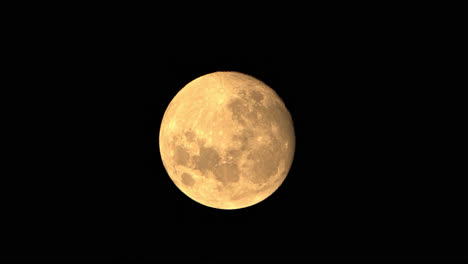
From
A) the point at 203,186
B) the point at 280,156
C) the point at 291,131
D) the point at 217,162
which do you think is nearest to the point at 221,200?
the point at 203,186

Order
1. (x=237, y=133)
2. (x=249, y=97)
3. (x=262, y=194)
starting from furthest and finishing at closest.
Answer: (x=262, y=194) → (x=249, y=97) → (x=237, y=133)

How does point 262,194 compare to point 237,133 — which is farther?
point 262,194

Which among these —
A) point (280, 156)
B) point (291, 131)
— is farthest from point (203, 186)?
point (291, 131)

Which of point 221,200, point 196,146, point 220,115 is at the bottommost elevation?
point 221,200

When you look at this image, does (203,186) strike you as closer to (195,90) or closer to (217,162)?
(217,162)

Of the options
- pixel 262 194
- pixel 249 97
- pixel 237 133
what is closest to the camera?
pixel 237 133

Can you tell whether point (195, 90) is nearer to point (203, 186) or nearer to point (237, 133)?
point (237, 133)

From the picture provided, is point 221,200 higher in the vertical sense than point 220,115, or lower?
lower
